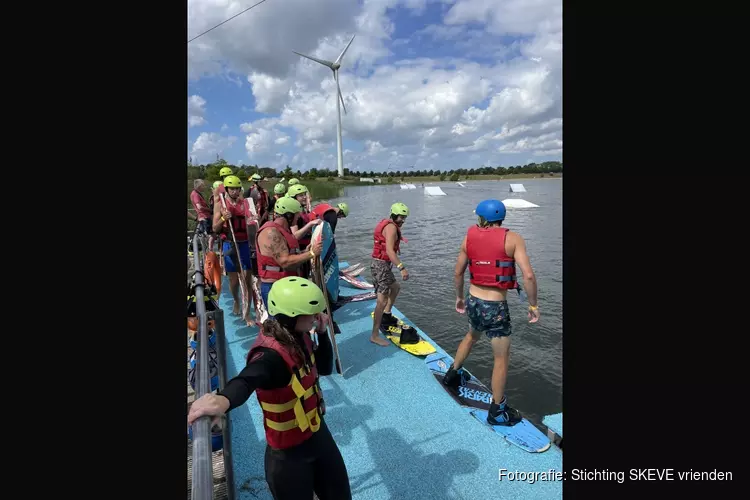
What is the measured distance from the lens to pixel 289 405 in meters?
2.46

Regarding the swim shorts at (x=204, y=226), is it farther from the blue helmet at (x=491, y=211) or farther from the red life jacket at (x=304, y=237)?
the blue helmet at (x=491, y=211)

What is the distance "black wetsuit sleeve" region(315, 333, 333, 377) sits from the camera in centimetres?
304

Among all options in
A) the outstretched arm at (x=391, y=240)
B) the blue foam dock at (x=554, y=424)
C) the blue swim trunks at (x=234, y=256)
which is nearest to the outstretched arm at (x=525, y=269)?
the blue foam dock at (x=554, y=424)

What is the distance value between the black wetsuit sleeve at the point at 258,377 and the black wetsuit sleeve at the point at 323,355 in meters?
0.65

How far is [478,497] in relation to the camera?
347 cm

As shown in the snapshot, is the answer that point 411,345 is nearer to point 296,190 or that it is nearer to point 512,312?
point 296,190

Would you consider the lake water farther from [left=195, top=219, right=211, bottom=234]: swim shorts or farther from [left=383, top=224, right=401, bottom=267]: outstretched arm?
[left=195, top=219, right=211, bottom=234]: swim shorts

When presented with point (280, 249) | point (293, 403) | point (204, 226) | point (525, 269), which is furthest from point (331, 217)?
point (293, 403)

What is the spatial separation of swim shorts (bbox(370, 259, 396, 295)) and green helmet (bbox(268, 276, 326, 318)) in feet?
12.5

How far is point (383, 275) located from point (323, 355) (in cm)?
341

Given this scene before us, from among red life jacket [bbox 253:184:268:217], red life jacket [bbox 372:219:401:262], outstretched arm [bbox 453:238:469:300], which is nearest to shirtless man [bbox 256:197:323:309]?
red life jacket [bbox 372:219:401:262]

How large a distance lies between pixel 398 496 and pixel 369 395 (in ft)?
5.41
